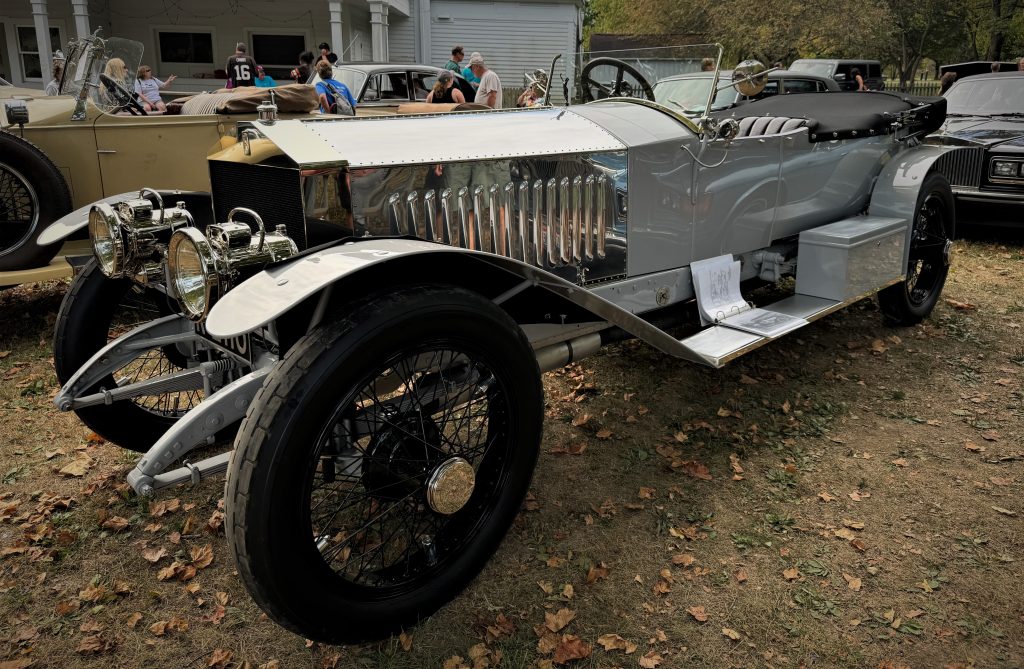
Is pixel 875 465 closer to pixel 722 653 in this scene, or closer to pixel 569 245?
pixel 722 653

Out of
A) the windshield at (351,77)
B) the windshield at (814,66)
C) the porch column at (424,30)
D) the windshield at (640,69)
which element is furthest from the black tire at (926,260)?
the porch column at (424,30)

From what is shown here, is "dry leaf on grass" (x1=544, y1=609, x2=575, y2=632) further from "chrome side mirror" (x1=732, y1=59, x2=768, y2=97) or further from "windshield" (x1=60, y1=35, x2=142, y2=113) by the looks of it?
"windshield" (x1=60, y1=35, x2=142, y2=113)

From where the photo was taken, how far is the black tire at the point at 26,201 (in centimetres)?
505

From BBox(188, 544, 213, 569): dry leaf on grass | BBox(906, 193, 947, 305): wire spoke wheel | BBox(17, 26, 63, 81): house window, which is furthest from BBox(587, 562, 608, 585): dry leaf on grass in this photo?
BBox(17, 26, 63, 81): house window

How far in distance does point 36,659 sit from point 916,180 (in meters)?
5.50

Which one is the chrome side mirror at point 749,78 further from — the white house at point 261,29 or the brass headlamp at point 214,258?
the white house at point 261,29

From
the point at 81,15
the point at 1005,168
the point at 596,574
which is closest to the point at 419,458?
the point at 596,574

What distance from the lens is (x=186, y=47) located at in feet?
57.9

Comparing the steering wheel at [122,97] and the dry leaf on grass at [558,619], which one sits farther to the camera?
the steering wheel at [122,97]

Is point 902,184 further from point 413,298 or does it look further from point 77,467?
point 77,467

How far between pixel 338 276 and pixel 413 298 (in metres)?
0.26

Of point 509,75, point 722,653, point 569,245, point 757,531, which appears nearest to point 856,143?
point 569,245

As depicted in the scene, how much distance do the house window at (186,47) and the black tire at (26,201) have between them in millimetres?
14190

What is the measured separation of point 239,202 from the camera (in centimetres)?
323
